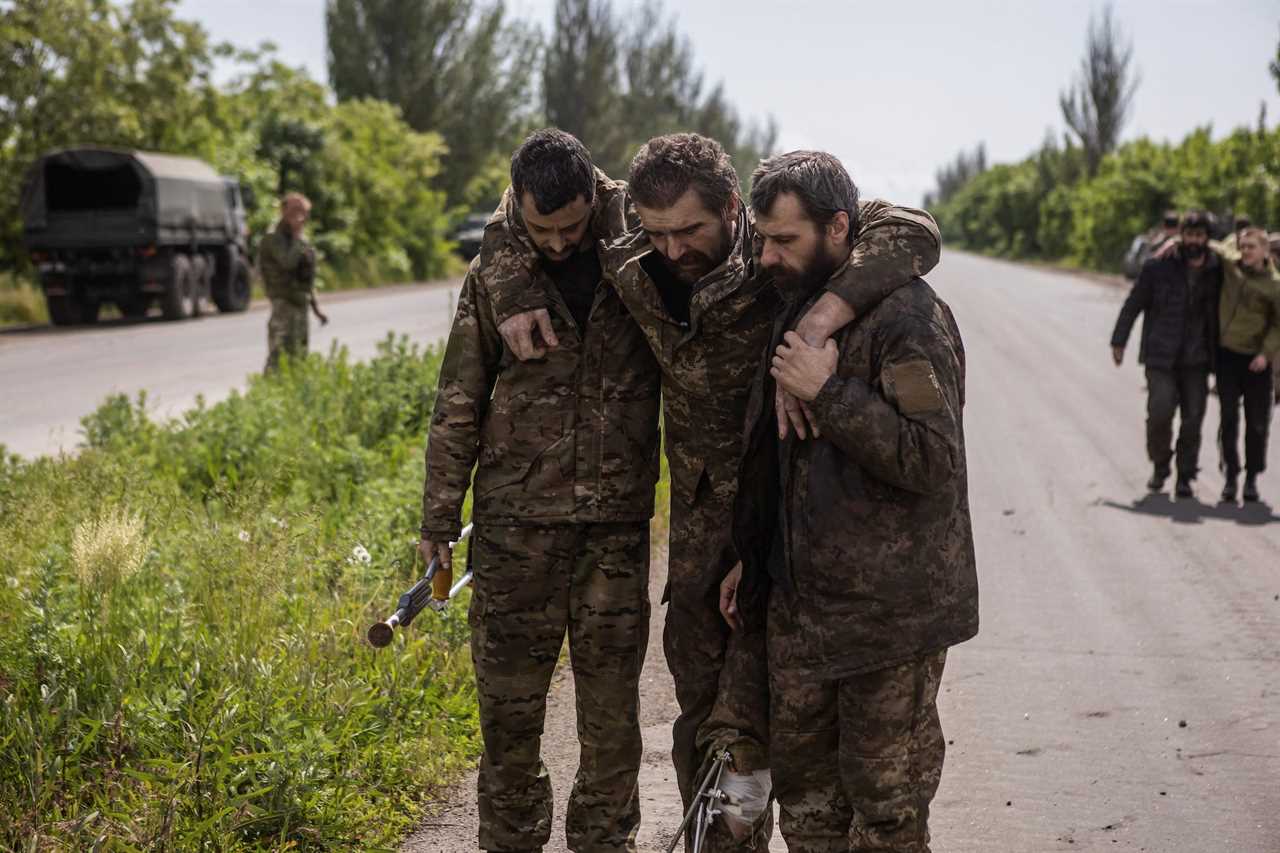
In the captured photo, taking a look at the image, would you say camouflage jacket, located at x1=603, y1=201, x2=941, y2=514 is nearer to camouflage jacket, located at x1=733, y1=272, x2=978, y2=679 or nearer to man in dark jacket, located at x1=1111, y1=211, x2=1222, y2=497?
camouflage jacket, located at x1=733, y1=272, x2=978, y2=679

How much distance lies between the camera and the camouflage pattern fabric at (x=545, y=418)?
3912 mm

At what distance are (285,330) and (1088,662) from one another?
26.7 ft

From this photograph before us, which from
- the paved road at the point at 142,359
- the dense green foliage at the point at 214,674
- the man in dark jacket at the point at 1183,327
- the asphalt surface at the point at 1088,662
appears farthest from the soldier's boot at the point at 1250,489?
the dense green foliage at the point at 214,674

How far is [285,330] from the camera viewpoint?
495 inches

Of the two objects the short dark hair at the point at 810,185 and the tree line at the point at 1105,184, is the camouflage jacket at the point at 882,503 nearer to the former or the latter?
the short dark hair at the point at 810,185

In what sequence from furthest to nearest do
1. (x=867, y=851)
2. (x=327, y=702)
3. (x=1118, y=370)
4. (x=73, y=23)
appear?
(x=73, y=23)
(x=1118, y=370)
(x=327, y=702)
(x=867, y=851)

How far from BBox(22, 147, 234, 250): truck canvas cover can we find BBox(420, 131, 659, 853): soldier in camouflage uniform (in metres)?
20.8

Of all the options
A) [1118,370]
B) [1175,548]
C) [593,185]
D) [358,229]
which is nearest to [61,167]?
[358,229]

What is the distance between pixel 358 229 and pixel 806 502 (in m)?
36.9

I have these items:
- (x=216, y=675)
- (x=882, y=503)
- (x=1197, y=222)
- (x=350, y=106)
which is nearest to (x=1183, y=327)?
(x=1197, y=222)

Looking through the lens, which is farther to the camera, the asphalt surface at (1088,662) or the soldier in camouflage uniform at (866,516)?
the asphalt surface at (1088,662)

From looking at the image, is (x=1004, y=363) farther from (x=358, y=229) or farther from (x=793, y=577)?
(x=358, y=229)

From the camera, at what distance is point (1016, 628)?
6.91m

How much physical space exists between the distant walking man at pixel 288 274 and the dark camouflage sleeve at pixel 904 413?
9334 mm
